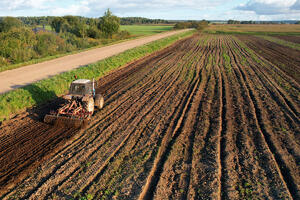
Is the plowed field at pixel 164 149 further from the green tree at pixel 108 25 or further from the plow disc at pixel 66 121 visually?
the green tree at pixel 108 25

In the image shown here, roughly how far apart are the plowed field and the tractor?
406 millimetres

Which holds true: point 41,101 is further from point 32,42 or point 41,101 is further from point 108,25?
point 108,25

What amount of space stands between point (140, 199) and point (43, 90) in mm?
10067

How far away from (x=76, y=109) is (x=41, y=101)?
4.03 metres

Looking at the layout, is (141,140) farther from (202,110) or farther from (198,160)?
(202,110)

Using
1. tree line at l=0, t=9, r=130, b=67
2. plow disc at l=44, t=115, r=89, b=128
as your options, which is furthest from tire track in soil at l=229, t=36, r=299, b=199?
tree line at l=0, t=9, r=130, b=67

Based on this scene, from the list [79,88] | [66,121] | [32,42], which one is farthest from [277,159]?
[32,42]

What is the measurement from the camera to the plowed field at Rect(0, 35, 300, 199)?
605cm

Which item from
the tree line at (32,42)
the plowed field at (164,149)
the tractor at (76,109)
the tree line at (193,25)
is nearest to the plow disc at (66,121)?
the tractor at (76,109)

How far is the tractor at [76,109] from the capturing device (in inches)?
367

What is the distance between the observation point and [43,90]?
506 inches

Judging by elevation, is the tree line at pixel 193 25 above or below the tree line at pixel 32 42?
above

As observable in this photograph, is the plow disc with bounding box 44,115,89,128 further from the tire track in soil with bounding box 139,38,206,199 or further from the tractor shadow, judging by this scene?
the tire track in soil with bounding box 139,38,206,199

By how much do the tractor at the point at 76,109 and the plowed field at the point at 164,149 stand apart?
0.41m
